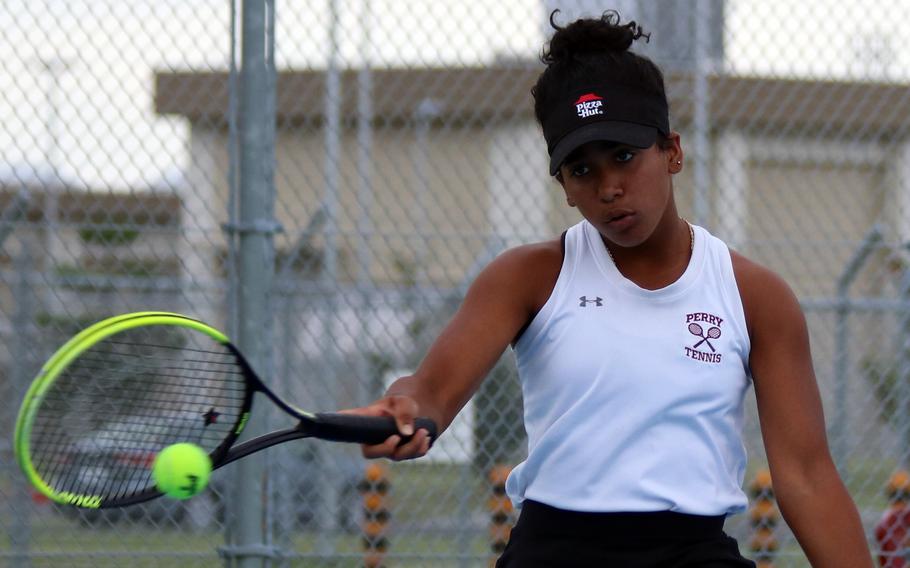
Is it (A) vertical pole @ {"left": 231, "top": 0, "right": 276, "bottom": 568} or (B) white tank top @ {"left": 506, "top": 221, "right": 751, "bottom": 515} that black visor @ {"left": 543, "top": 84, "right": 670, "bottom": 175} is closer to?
(B) white tank top @ {"left": 506, "top": 221, "right": 751, "bottom": 515}

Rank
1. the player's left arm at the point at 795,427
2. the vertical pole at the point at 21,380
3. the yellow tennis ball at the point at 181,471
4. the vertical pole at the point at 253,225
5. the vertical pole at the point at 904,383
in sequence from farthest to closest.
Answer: the vertical pole at the point at 904,383, the vertical pole at the point at 21,380, the vertical pole at the point at 253,225, the player's left arm at the point at 795,427, the yellow tennis ball at the point at 181,471

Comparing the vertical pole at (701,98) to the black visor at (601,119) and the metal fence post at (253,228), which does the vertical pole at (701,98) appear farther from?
the black visor at (601,119)

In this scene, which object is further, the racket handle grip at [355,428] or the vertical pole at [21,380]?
the vertical pole at [21,380]

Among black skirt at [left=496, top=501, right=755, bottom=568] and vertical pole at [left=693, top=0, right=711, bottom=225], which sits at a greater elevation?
vertical pole at [left=693, top=0, right=711, bottom=225]

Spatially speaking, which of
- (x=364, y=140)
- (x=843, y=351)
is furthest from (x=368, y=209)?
(x=843, y=351)

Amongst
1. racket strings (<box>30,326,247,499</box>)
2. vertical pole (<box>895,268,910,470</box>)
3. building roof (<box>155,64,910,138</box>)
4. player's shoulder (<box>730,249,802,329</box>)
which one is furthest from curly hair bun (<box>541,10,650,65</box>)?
vertical pole (<box>895,268,910,470</box>)

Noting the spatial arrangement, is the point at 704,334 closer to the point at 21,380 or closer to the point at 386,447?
the point at 386,447

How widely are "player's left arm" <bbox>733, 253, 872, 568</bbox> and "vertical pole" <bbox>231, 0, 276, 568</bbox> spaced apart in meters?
1.84

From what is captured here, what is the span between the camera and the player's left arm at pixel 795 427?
2.57 m

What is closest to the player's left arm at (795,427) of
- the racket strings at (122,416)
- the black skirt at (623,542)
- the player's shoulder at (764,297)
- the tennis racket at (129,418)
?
the player's shoulder at (764,297)

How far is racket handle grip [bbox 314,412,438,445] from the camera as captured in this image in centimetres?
220

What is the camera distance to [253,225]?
12.9 ft

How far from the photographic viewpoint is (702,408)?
253 cm

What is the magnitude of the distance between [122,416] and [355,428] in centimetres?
109
